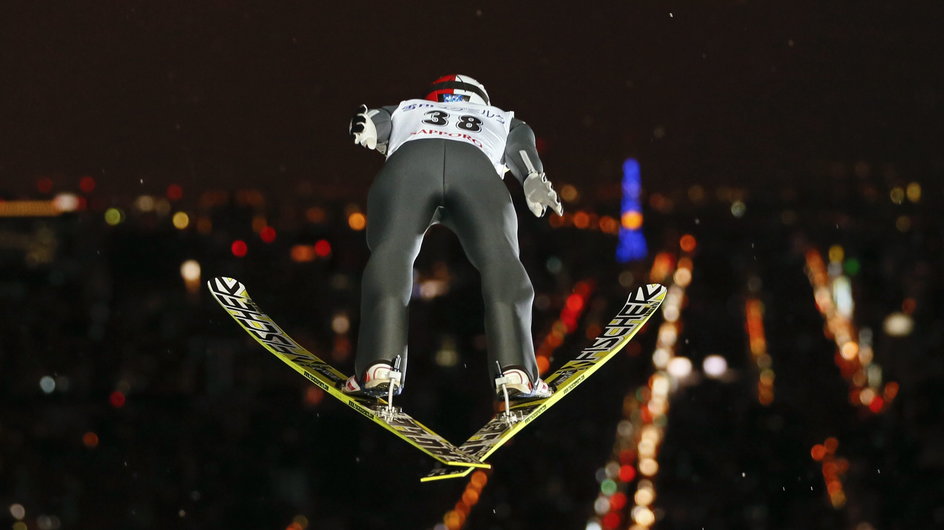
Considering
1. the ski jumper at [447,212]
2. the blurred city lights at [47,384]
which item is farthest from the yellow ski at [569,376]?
the blurred city lights at [47,384]

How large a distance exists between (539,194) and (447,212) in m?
0.60

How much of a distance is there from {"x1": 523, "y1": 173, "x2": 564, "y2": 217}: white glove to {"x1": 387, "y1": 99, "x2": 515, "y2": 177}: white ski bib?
0.85 feet

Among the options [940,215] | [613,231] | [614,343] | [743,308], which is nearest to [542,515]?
[614,343]

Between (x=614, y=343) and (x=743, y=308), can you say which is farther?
(x=743, y=308)

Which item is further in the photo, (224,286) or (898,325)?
(898,325)

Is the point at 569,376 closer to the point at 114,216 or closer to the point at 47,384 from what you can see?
the point at 47,384

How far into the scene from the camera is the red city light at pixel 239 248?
38906mm

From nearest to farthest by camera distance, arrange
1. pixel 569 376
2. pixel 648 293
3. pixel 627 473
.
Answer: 1. pixel 569 376
2. pixel 648 293
3. pixel 627 473

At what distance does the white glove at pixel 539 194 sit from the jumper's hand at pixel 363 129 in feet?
3.51

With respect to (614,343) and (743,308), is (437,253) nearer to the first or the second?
(743,308)

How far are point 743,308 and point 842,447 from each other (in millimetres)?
15468

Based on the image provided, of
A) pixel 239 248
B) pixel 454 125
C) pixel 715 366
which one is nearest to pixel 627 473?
pixel 715 366

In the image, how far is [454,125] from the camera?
25.7ft

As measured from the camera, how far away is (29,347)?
1201 inches
